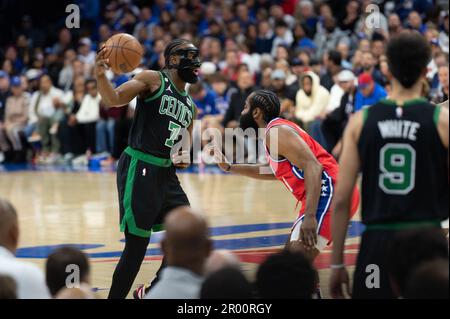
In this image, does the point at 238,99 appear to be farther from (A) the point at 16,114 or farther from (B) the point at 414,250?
(B) the point at 414,250

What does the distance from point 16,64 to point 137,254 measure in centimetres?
1738

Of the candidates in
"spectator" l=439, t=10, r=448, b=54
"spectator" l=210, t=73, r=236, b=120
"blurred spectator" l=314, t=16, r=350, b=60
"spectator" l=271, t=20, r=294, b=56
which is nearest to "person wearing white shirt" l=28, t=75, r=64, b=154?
"spectator" l=210, t=73, r=236, b=120

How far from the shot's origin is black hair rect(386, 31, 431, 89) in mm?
4367

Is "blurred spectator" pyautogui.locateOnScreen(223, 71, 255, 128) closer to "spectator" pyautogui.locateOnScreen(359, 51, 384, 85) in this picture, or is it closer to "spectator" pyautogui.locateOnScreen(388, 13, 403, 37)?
"spectator" pyautogui.locateOnScreen(359, 51, 384, 85)

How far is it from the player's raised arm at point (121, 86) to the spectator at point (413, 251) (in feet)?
9.01

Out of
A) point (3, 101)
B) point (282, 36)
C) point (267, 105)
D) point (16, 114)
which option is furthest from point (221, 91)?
point (267, 105)

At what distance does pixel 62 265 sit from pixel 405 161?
5.76 feet

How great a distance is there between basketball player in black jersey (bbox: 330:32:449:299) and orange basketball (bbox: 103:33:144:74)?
2.89 metres

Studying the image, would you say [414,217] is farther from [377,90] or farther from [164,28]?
[164,28]

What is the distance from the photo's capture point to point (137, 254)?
6.43 metres

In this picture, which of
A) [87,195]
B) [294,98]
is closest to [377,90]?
[294,98]

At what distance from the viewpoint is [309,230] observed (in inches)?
230

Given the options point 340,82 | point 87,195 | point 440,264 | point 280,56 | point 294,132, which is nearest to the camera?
point 440,264
